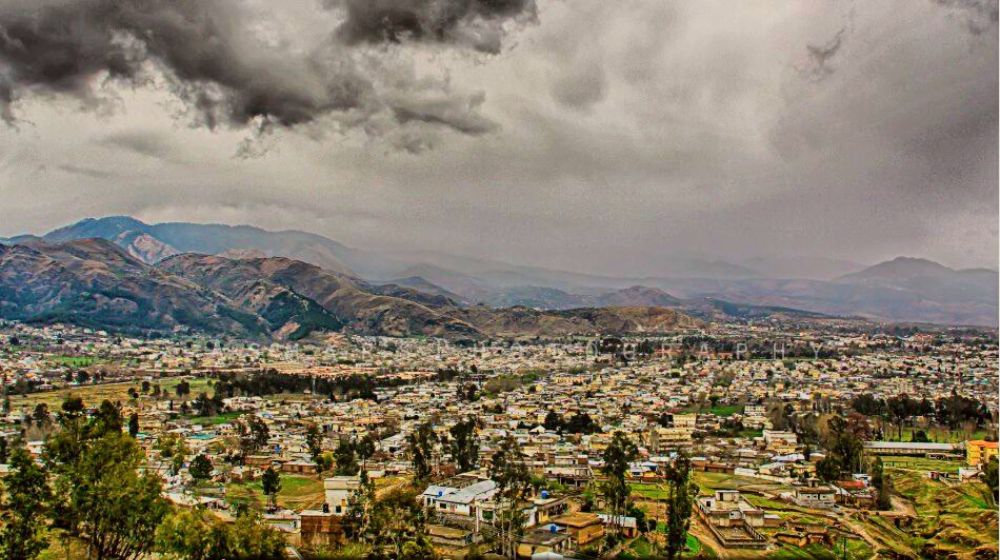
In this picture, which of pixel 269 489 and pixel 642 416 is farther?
pixel 642 416

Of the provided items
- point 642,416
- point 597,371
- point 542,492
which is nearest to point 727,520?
point 542,492

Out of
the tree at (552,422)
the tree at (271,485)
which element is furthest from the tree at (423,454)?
the tree at (552,422)

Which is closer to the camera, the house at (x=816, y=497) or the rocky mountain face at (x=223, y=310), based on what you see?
the house at (x=816, y=497)

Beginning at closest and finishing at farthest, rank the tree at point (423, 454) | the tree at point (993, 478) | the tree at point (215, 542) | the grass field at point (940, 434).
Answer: the tree at point (215, 542) < the tree at point (993, 478) < the tree at point (423, 454) < the grass field at point (940, 434)

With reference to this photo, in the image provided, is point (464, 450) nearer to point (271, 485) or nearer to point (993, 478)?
point (271, 485)

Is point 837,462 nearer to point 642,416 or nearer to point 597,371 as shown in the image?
point 642,416

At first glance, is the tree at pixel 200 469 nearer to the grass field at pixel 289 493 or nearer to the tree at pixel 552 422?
the grass field at pixel 289 493

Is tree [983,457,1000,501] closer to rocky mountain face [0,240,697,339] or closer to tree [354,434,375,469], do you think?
tree [354,434,375,469]

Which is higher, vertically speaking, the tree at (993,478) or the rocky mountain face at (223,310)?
the rocky mountain face at (223,310)

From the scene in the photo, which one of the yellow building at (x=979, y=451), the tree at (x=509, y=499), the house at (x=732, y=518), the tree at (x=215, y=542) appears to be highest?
the tree at (x=215, y=542)
